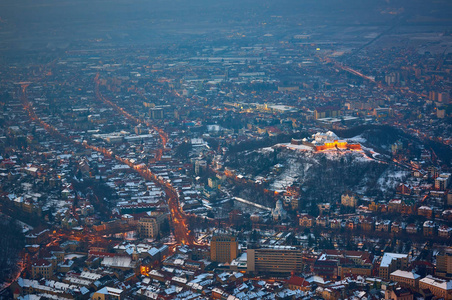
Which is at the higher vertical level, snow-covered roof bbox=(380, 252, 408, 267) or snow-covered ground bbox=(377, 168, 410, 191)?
snow-covered roof bbox=(380, 252, 408, 267)

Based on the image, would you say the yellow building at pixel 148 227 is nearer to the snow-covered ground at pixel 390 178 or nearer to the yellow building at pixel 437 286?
the snow-covered ground at pixel 390 178

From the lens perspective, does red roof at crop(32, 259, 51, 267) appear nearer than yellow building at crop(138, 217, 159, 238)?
Yes

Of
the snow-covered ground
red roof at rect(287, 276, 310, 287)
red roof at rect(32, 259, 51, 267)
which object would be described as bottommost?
the snow-covered ground

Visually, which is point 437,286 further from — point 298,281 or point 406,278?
point 298,281

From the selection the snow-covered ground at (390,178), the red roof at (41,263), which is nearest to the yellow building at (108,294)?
the red roof at (41,263)

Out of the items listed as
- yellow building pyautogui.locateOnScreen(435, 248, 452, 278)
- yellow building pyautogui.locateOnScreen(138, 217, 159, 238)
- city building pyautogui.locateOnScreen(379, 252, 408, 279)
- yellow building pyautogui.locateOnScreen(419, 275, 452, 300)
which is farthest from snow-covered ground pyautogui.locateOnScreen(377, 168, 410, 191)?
yellow building pyautogui.locateOnScreen(419, 275, 452, 300)

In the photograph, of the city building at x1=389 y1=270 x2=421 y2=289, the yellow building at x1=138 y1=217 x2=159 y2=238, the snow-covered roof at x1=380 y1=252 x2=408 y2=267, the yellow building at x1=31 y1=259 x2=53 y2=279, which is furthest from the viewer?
the yellow building at x1=138 y1=217 x2=159 y2=238

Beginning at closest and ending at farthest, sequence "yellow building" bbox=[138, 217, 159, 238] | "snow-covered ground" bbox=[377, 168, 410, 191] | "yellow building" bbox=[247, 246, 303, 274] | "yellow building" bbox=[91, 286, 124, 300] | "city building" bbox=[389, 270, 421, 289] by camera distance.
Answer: "yellow building" bbox=[91, 286, 124, 300] < "city building" bbox=[389, 270, 421, 289] < "yellow building" bbox=[247, 246, 303, 274] < "yellow building" bbox=[138, 217, 159, 238] < "snow-covered ground" bbox=[377, 168, 410, 191]

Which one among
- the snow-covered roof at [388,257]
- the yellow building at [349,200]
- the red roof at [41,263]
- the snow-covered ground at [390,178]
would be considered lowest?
the yellow building at [349,200]

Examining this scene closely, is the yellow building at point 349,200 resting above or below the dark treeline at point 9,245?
below

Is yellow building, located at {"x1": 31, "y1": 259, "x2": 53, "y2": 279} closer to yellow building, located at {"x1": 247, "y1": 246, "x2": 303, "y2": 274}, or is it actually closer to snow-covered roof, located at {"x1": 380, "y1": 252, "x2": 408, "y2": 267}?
yellow building, located at {"x1": 247, "y1": 246, "x2": 303, "y2": 274}
